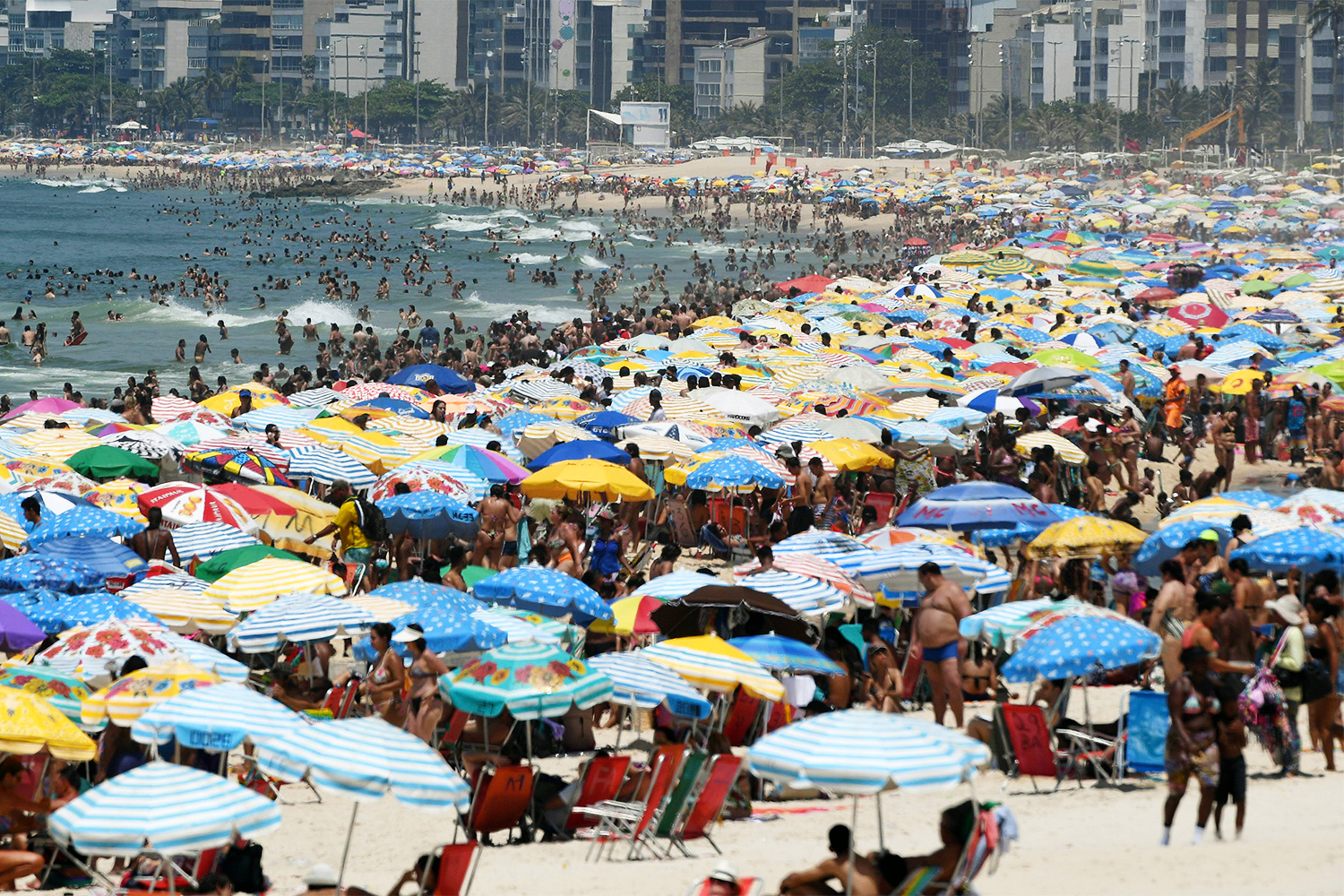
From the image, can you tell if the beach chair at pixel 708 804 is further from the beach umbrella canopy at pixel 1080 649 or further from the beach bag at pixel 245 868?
the beach bag at pixel 245 868

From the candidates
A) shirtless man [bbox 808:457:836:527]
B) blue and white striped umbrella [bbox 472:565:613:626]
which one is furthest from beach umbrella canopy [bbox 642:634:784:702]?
shirtless man [bbox 808:457:836:527]

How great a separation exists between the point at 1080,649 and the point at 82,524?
7.40 metres

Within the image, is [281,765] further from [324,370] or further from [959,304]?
Result: [959,304]

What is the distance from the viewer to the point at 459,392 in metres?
21.7

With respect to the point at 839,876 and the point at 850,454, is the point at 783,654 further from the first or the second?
the point at 850,454

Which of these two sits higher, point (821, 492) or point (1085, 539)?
point (1085, 539)

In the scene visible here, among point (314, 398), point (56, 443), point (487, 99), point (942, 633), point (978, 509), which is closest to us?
point (942, 633)

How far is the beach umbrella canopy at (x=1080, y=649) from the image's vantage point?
8383 mm

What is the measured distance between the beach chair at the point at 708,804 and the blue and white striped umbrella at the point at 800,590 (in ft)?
7.67

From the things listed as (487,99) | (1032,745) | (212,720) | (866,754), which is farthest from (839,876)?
(487,99)

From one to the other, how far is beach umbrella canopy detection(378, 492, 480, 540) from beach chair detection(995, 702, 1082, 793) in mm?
5408

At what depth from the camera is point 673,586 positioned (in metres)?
10.3

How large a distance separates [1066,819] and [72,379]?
1153 inches

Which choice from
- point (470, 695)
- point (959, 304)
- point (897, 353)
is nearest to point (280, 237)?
point (959, 304)
